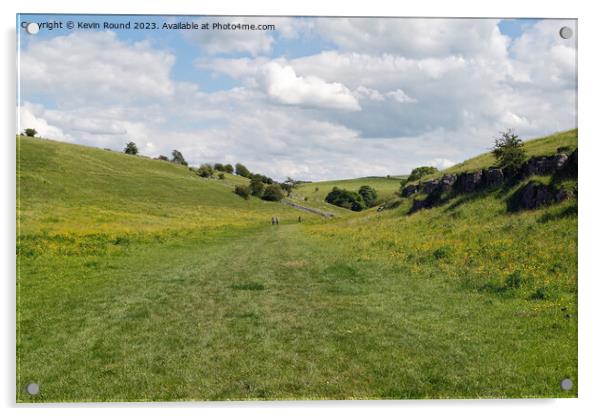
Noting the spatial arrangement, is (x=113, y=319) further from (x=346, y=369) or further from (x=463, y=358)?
(x=463, y=358)

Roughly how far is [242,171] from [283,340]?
565 centimetres

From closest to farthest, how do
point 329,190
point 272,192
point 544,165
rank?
point 272,192, point 329,190, point 544,165

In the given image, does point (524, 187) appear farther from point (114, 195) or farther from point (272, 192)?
point (114, 195)

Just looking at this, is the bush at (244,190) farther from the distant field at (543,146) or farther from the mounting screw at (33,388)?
the mounting screw at (33,388)

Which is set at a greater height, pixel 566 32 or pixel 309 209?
pixel 566 32

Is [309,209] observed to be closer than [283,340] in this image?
No

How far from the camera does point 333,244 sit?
84.4ft

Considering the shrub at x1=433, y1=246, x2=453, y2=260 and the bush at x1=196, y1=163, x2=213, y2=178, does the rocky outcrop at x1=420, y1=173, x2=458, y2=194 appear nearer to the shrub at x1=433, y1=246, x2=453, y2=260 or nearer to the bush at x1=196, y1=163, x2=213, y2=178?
the shrub at x1=433, y1=246, x2=453, y2=260

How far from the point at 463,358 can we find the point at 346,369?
2682 millimetres

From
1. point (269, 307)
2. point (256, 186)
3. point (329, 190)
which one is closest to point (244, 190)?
point (256, 186)

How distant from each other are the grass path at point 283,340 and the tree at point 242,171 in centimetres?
385

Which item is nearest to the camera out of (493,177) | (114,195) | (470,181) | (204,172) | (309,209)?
(204,172)

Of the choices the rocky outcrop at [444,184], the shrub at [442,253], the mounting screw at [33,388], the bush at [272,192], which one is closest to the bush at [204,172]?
the bush at [272,192]

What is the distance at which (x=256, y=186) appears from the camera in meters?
17.0
